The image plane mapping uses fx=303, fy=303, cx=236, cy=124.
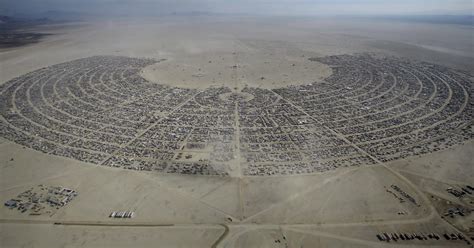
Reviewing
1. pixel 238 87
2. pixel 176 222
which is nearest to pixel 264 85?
pixel 238 87

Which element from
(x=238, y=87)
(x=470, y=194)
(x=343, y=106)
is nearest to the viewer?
(x=470, y=194)

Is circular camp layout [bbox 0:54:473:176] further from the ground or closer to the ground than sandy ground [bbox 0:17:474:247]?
further from the ground

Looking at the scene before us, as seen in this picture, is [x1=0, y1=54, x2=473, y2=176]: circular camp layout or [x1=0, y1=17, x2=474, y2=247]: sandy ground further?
[x1=0, y1=54, x2=473, y2=176]: circular camp layout

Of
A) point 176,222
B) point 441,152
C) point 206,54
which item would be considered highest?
point 206,54

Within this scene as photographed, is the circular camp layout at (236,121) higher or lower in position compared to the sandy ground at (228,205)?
higher

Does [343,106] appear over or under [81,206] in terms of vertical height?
over

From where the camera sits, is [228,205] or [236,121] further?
[236,121]

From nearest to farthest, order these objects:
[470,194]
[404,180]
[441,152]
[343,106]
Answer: [470,194] → [404,180] → [441,152] → [343,106]

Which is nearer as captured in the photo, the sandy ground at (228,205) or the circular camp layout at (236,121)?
the sandy ground at (228,205)

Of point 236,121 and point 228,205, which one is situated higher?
point 236,121

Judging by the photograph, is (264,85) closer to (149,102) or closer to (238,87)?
(238,87)

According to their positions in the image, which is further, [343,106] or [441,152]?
[343,106]
